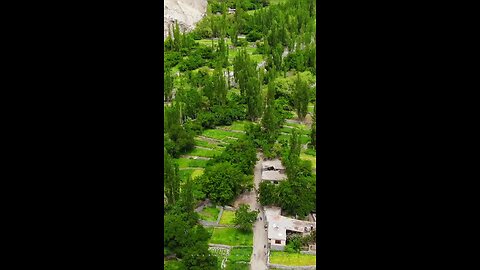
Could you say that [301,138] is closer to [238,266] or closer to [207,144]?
[207,144]

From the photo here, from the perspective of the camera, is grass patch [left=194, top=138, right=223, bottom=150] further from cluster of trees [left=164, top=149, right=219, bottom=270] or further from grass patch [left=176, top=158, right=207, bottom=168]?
cluster of trees [left=164, top=149, right=219, bottom=270]

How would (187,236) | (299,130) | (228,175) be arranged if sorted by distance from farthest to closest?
(299,130)
(228,175)
(187,236)

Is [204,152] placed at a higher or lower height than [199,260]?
higher

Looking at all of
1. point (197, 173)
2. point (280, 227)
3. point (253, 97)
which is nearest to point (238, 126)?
point (253, 97)

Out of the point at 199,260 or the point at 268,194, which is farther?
the point at 268,194

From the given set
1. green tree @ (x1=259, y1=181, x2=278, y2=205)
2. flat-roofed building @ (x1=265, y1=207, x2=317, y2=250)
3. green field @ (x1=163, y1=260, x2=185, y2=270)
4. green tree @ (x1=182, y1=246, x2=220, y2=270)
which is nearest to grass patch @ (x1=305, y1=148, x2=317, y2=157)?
green tree @ (x1=259, y1=181, x2=278, y2=205)

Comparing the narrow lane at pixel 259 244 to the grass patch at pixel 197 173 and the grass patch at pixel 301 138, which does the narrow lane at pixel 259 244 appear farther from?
the grass patch at pixel 301 138

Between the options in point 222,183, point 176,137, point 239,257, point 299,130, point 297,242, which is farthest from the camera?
point 299,130

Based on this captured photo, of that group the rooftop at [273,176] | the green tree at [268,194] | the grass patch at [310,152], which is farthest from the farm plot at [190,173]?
the grass patch at [310,152]
